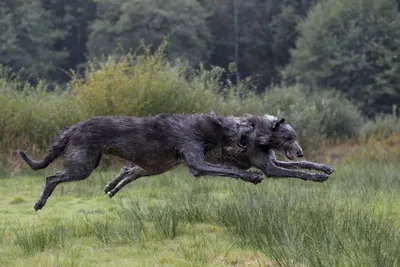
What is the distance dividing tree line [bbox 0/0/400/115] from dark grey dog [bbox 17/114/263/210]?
3123 centimetres

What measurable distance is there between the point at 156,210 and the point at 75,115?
9202 millimetres

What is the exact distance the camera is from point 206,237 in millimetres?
6488

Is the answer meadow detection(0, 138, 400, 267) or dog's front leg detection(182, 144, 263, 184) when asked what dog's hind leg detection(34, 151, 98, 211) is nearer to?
meadow detection(0, 138, 400, 267)

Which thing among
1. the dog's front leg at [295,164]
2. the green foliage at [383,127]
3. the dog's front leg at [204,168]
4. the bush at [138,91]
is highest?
the dog's front leg at [204,168]

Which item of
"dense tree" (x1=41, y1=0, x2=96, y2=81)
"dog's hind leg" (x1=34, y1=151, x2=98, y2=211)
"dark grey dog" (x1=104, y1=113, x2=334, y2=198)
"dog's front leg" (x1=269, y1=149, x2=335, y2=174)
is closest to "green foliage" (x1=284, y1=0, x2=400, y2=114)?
"dense tree" (x1=41, y1=0, x2=96, y2=81)

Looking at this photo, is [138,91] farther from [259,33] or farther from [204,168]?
[259,33]

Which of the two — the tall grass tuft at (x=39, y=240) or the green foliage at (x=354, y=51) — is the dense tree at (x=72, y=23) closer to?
the green foliage at (x=354, y=51)

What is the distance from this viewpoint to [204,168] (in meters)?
7.53

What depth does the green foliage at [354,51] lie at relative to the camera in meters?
41.6

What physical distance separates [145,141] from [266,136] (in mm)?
1457

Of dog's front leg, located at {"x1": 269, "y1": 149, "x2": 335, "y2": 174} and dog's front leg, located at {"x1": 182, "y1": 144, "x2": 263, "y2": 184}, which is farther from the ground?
dog's front leg, located at {"x1": 182, "y1": 144, "x2": 263, "y2": 184}

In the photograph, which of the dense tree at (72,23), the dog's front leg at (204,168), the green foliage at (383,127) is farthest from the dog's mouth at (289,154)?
the dense tree at (72,23)

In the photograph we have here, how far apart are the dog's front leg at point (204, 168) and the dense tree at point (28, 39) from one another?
36.3m

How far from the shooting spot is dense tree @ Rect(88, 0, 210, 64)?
44.8 m
